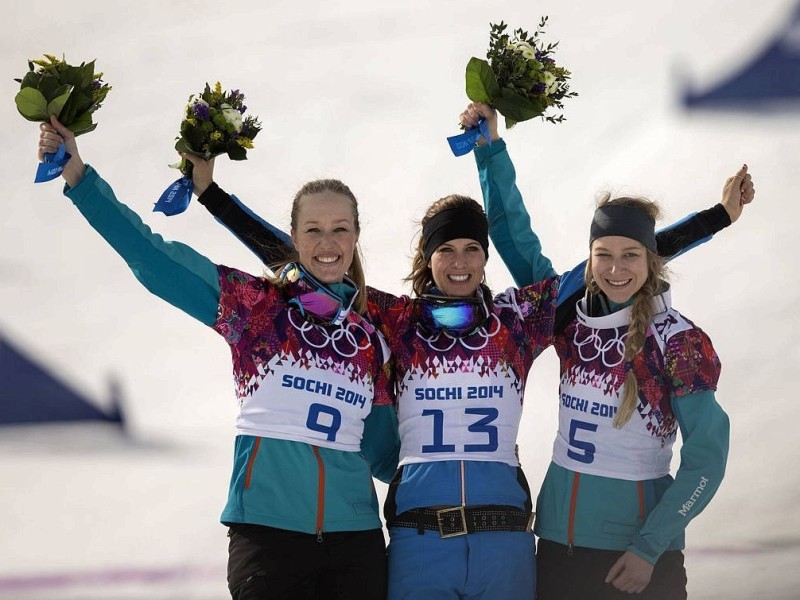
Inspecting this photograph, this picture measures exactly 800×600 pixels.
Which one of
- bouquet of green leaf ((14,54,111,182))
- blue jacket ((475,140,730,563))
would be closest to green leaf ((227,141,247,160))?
bouquet of green leaf ((14,54,111,182))

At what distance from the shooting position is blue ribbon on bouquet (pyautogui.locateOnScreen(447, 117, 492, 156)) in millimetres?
3998

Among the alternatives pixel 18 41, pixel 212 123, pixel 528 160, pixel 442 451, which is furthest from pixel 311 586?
pixel 18 41

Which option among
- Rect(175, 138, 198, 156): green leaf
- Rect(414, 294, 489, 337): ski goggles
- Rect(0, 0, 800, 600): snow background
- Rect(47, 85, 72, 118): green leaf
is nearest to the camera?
Rect(47, 85, 72, 118): green leaf

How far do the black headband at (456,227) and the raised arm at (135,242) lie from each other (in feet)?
2.81

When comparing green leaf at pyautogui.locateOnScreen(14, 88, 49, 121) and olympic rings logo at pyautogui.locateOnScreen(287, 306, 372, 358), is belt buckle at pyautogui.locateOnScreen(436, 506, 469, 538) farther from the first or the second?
green leaf at pyautogui.locateOnScreen(14, 88, 49, 121)

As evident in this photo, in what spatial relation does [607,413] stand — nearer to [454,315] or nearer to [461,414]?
[461,414]

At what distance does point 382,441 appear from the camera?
3857 mm

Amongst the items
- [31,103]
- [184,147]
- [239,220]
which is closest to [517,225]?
[239,220]

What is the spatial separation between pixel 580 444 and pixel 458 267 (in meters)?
0.76

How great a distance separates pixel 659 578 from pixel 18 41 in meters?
7.91

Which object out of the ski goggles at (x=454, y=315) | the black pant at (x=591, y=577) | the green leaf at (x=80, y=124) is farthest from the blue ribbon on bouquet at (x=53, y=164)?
the black pant at (x=591, y=577)

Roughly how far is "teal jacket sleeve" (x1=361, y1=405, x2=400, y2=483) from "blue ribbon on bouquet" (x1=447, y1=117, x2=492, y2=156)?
40.0 inches

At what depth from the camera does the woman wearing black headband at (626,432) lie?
3.57 meters

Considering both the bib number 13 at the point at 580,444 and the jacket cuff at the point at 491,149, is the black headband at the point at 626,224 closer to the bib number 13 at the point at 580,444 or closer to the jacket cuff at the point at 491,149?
the jacket cuff at the point at 491,149
